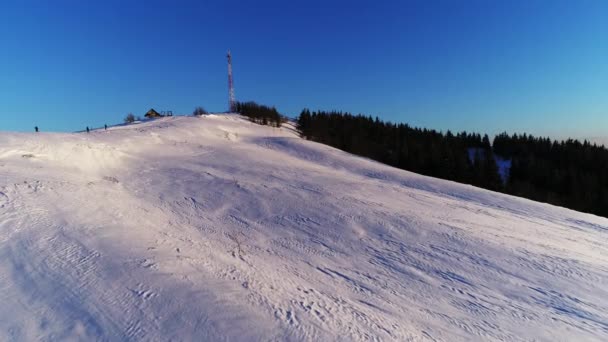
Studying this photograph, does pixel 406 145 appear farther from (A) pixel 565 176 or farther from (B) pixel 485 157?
(A) pixel 565 176

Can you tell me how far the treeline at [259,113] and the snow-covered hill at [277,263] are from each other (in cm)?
3841

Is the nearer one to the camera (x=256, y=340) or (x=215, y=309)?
(x=256, y=340)

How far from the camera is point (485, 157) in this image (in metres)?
49.1

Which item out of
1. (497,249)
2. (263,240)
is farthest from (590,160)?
(263,240)

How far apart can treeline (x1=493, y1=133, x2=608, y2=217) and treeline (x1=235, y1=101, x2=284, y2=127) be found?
37.3 m

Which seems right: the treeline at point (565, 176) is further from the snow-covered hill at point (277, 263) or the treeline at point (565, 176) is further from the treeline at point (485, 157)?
the snow-covered hill at point (277, 263)

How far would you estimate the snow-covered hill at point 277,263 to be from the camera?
425 centimetres

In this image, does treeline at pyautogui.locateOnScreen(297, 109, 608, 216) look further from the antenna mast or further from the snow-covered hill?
the snow-covered hill

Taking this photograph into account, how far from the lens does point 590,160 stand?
5334 centimetres

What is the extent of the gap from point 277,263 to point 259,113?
48.3 meters

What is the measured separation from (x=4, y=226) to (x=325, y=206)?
8.32 metres

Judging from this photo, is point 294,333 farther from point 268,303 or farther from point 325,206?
point 325,206

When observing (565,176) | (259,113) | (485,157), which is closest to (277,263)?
(259,113)

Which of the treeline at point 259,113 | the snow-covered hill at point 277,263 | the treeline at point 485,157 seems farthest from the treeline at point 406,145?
the snow-covered hill at point 277,263
